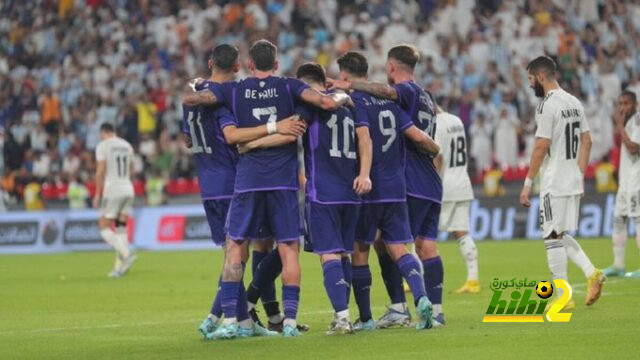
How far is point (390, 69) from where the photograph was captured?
44.8 ft

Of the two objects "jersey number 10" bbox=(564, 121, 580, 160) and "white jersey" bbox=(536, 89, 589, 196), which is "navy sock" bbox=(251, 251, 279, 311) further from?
"jersey number 10" bbox=(564, 121, 580, 160)

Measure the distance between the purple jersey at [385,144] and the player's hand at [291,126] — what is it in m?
0.77

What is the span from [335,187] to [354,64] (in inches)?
50.7

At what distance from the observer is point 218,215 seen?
13.5 meters

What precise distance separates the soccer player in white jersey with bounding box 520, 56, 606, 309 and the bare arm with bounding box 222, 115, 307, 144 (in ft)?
10.9

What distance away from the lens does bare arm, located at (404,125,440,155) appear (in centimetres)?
1338

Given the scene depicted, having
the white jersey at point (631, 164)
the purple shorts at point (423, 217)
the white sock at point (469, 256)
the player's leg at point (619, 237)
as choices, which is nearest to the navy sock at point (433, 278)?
the purple shorts at point (423, 217)

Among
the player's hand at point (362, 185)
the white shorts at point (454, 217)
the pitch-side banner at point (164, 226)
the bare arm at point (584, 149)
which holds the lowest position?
the pitch-side banner at point (164, 226)

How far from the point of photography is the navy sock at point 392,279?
46.1ft

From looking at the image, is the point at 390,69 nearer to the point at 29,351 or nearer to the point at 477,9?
the point at 29,351

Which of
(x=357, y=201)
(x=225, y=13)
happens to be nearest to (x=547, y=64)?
(x=357, y=201)

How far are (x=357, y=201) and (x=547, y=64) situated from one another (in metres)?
3.14

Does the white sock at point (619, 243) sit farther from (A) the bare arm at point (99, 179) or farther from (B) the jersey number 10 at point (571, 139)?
(A) the bare arm at point (99, 179)

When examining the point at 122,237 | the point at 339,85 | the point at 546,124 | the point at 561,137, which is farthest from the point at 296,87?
the point at 122,237
